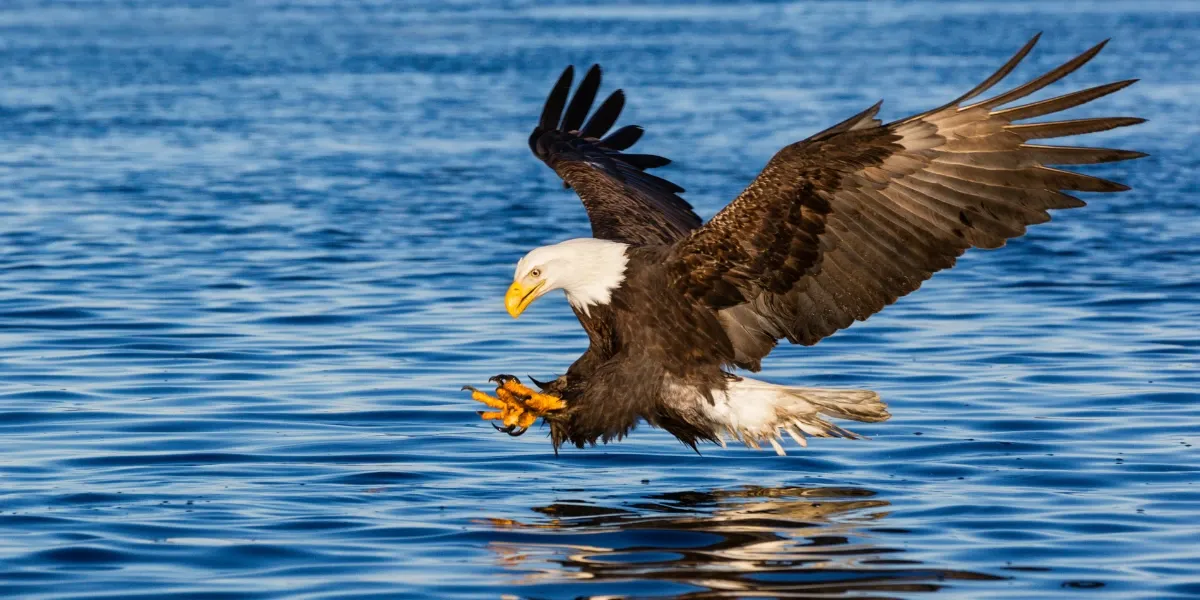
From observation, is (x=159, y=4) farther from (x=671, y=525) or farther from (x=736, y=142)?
(x=671, y=525)

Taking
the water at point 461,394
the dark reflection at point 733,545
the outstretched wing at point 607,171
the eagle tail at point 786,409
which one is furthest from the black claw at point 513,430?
the outstretched wing at point 607,171

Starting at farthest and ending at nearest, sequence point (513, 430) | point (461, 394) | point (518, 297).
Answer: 1. point (461, 394)
2. point (513, 430)
3. point (518, 297)

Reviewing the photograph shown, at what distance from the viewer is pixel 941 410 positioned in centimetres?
752

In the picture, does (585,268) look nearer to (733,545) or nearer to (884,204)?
(884,204)

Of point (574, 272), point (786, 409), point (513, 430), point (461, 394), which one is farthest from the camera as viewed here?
point (461, 394)

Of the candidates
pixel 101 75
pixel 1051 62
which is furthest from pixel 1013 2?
pixel 101 75

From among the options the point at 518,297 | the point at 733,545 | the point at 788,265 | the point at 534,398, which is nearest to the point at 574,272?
the point at 518,297

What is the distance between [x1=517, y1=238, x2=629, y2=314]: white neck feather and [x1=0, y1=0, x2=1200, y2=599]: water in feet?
2.36

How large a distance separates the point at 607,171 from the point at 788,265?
2.12 meters

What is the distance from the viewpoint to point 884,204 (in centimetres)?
577

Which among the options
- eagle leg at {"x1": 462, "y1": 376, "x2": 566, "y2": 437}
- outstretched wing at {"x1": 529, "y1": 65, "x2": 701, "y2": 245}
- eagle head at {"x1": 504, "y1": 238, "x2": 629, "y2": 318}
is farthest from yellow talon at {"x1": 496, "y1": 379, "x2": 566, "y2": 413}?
outstretched wing at {"x1": 529, "y1": 65, "x2": 701, "y2": 245}

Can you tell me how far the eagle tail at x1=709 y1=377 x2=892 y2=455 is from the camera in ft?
20.1

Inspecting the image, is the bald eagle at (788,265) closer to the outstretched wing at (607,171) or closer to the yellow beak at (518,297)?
the yellow beak at (518,297)

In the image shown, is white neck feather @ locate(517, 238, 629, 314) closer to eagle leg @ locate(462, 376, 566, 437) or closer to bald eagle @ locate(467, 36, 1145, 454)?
bald eagle @ locate(467, 36, 1145, 454)
